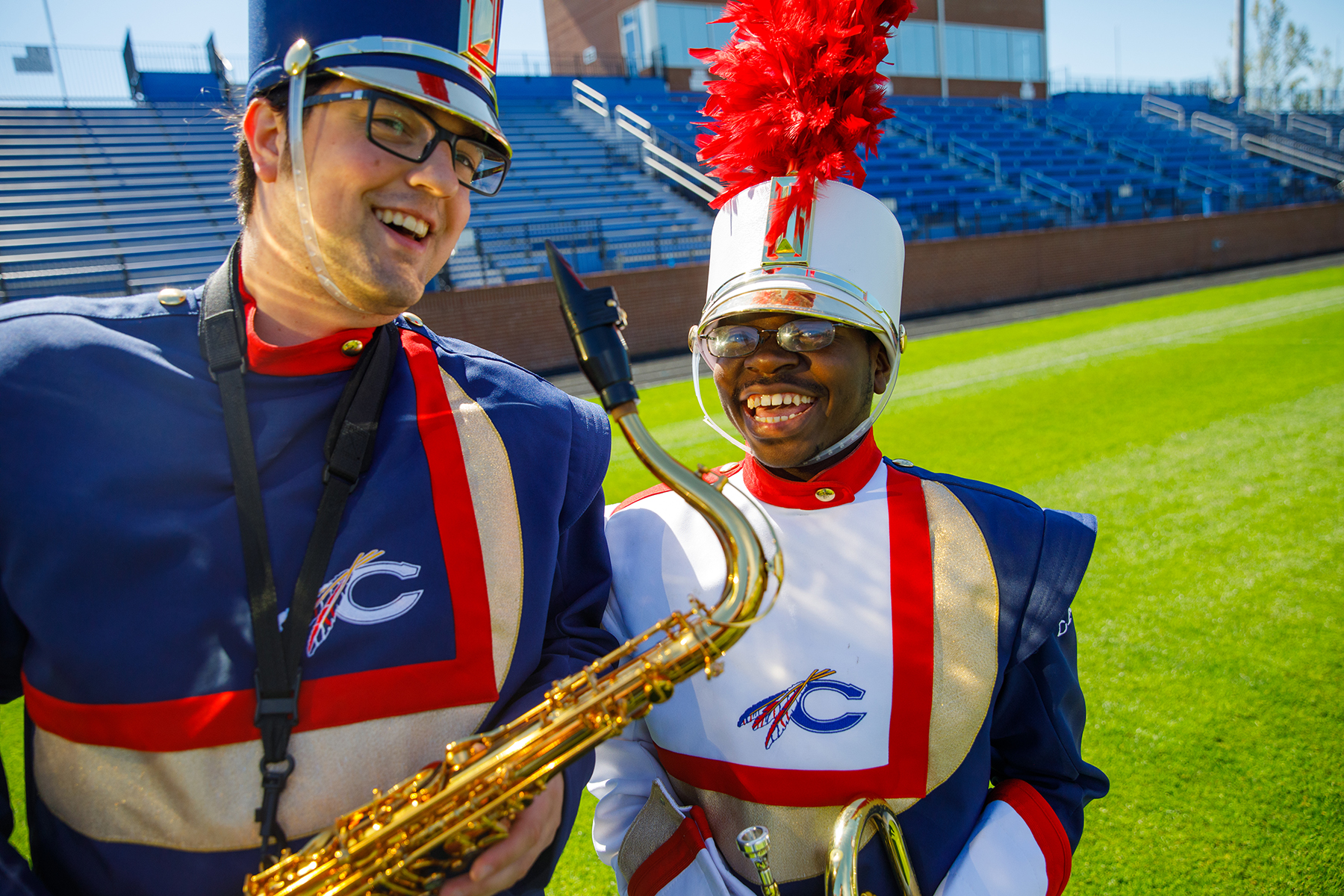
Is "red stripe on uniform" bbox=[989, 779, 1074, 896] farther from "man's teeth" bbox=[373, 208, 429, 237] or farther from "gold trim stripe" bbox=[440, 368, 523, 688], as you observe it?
"man's teeth" bbox=[373, 208, 429, 237]

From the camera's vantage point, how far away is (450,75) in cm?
173

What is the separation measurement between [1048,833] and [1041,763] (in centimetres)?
16

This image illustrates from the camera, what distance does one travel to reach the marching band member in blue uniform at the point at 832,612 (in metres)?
1.97

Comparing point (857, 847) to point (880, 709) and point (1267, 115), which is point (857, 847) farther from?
point (1267, 115)

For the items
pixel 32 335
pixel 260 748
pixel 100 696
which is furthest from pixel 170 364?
pixel 260 748

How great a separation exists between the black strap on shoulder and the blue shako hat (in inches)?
18.1

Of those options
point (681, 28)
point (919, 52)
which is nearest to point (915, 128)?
point (919, 52)

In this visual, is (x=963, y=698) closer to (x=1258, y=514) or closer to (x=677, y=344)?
(x=1258, y=514)

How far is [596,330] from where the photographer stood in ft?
4.98

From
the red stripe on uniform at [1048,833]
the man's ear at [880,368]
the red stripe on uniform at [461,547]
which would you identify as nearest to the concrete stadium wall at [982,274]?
the man's ear at [880,368]

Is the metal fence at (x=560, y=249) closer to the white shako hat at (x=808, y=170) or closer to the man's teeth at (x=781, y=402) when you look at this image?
the white shako hat at (x=808, y=170)

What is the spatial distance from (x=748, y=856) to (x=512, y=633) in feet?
2.24

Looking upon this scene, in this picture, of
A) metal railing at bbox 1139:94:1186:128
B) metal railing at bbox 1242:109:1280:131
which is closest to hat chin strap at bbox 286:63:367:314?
metal railing at bbox 1139:94:1186:128

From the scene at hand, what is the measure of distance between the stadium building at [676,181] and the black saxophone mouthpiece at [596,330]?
8121 mm
